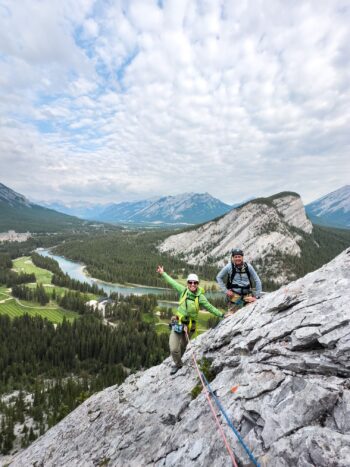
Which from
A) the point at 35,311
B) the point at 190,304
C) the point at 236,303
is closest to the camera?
the point at 190,304

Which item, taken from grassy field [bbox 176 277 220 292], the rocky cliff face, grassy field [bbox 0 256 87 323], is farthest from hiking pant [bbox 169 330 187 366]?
grassy field [bbox 176 277 220 292]

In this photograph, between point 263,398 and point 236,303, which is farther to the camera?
point 236,303

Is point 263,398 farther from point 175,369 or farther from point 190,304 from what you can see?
point 175,369

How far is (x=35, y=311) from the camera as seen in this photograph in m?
117

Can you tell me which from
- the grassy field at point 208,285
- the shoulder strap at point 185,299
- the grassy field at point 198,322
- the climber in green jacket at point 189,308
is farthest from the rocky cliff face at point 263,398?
the grassy field at point 208,285

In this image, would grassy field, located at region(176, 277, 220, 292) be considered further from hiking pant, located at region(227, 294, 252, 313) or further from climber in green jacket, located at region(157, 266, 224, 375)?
climber in green jacket, located at region(157, 266, 224, 375)

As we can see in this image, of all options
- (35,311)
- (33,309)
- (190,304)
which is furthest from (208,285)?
(190,304)

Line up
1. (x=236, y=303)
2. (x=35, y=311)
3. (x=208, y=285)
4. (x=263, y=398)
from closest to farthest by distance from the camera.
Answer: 1. (x=263, y=398)
2. (x=236, y=303)
3. (x=35, y=311)
4. (x=208, y=285)

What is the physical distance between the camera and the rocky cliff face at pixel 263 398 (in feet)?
27.0

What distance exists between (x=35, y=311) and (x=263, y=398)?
128 meters

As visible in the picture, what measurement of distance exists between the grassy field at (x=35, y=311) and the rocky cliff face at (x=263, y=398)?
103 m

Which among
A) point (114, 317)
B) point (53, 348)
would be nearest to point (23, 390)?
point (53, 348)

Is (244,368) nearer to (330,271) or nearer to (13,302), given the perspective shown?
(330,271)

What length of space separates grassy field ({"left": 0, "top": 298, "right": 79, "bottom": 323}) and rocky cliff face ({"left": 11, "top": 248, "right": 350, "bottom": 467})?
10315 centimetres
